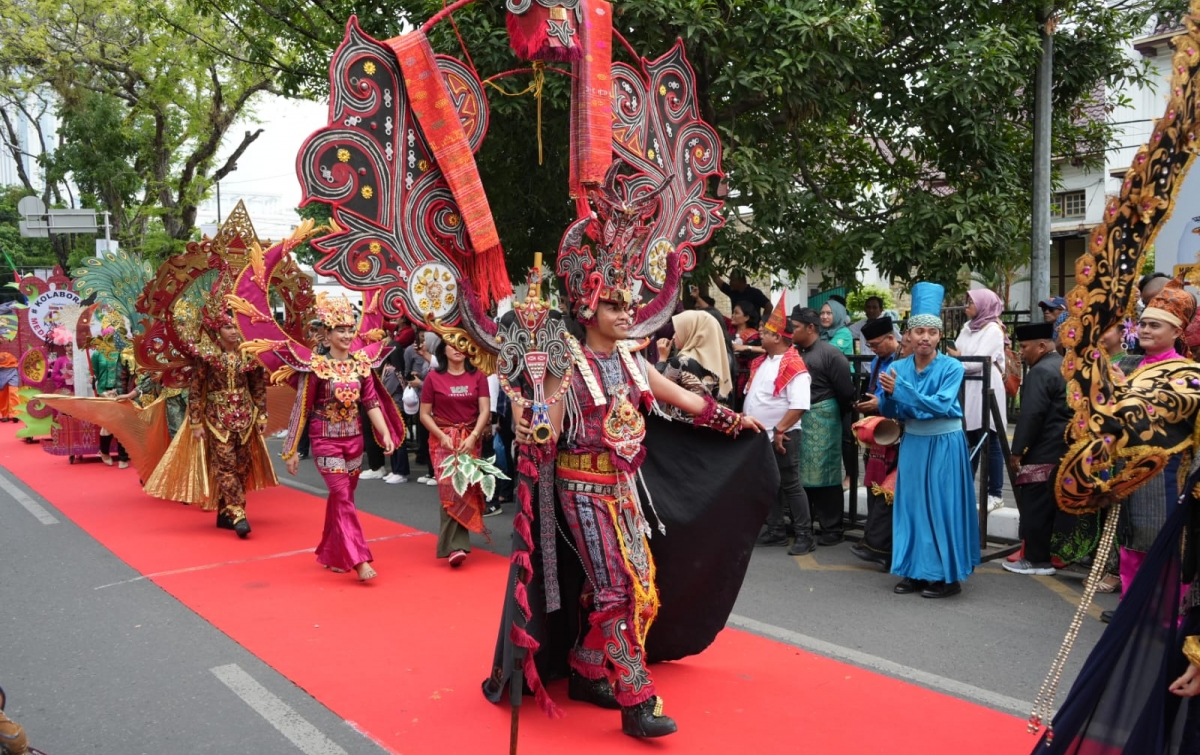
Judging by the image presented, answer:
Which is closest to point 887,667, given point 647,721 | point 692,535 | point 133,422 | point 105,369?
point 692,535

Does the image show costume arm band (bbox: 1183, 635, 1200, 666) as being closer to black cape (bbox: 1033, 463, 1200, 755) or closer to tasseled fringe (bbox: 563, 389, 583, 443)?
black cape (bbox: 1033, 463, 1200, 755)

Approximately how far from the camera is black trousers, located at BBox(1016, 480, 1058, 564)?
626 cm

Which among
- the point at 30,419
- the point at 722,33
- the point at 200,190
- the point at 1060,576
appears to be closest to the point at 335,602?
the point at 1060,576

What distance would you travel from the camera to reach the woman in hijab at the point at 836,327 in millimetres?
9062

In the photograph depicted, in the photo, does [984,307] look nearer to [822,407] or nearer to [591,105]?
[822,407]

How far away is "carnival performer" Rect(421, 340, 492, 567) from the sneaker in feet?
12.2

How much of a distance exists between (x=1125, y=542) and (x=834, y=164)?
302 inches

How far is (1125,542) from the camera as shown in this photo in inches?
132

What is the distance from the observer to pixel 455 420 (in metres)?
7.14

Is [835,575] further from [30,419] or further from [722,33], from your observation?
[30,419]

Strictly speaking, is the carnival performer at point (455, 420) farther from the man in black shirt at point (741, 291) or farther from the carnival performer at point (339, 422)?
the man in black shirt at point (741, 291)

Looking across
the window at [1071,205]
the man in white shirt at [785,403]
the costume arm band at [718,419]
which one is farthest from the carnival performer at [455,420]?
the window at [1071,205]

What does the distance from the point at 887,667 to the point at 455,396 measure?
3.77 metres

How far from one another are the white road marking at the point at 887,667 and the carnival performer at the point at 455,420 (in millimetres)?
2183
